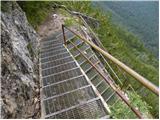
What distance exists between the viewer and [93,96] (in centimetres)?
599

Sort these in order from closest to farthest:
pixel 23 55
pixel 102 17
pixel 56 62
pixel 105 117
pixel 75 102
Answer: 1. pixel 105 117
2. pixel 75 102
3. pixel 23 55
4. pixel 56 62
5. pixel 102 17

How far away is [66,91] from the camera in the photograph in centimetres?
640

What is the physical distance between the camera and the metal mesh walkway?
549cm

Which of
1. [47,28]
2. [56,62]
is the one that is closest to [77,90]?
[56,62]

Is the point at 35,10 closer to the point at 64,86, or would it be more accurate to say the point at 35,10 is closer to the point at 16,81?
the point at 64,86

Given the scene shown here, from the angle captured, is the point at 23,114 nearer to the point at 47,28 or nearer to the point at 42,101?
the point at 42,101

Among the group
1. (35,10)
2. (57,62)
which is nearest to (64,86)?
(57,62)

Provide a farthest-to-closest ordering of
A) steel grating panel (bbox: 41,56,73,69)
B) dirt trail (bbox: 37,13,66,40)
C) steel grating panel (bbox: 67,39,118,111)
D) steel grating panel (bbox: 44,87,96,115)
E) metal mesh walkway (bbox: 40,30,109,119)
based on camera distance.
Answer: dirt trail (bbox: 37,13,66,40)
steel grating panel (bbox: 41,56,73,69)
steel grating panel (bbox: 67,39,118,111)
steel grating panel (bbox: 44,87,96,115)
metal mesh walkway (bbox: 40,30,109,119)

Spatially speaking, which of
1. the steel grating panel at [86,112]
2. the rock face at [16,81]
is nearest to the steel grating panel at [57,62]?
the rock face at [16,81]

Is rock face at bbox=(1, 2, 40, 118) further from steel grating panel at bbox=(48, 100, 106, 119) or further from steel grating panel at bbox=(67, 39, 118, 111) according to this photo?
steel grating panel at bbox=(67, 39, 118, 111)

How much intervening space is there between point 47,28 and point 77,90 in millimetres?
6311

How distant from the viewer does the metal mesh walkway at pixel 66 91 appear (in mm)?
5489

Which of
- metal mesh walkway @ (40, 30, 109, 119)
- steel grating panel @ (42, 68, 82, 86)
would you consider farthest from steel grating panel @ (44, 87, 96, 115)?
steel grating panel @ (42, 68, 82, 86)

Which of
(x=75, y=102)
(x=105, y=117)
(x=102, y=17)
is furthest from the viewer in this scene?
(x=102, y=17)
